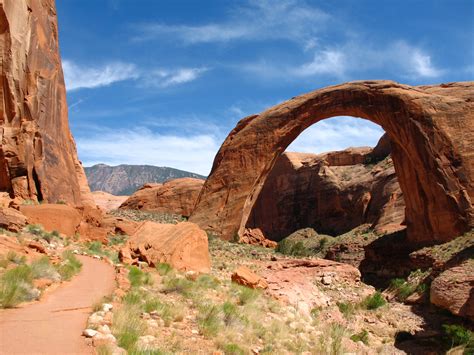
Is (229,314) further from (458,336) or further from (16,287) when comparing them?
(458,336)

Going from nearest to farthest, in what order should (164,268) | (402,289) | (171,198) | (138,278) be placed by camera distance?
(138,278) < (164,268) < (402,289) < (171,198)

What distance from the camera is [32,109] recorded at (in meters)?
18.5

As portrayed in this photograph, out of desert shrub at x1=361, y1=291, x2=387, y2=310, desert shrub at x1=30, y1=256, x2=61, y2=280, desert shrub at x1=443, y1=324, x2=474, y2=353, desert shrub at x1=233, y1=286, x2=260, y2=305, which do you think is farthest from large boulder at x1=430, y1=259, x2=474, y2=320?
desert shrub at x1=30, y1=256, x2=61, y2=280

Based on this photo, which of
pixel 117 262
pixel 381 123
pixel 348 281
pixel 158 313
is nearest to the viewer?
pixel 158 313

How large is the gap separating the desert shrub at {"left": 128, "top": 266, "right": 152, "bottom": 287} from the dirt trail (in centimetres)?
63

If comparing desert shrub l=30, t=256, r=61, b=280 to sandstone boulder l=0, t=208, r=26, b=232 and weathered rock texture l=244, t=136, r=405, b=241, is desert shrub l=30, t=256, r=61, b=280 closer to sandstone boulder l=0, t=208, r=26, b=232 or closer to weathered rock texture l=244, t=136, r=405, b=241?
sandstone boulder l=0, t=208, r=26, b=232

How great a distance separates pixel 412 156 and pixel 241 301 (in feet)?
49.6

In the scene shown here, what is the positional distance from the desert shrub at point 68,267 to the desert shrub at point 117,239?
17.2 feet

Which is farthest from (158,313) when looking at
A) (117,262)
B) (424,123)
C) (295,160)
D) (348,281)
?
(295,160)

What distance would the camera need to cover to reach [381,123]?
22.6 metres

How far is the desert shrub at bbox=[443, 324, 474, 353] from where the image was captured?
30.3 feet

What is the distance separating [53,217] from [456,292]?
1195cm

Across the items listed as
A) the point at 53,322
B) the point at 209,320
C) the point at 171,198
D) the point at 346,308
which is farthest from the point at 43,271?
the point at 171,198

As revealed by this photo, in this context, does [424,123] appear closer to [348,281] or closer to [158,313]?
[348,281]
